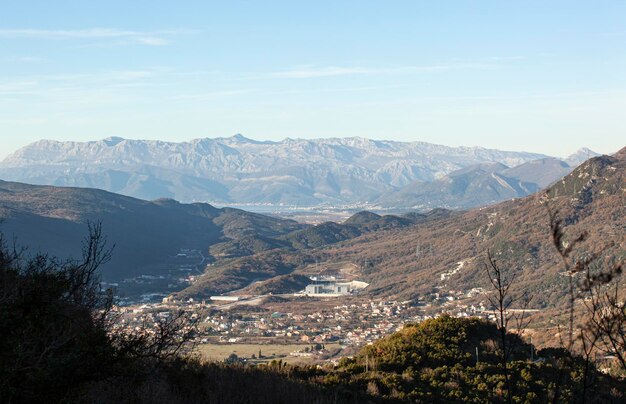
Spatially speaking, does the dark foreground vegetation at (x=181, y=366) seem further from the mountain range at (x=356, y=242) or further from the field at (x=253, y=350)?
the mountain range at (x=356, y=242)

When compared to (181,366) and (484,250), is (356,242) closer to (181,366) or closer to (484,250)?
(484,250)

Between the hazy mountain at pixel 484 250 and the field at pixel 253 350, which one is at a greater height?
the hazy mountain at pixel 484 250

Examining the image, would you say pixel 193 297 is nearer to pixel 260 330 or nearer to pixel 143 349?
pixel 260 330

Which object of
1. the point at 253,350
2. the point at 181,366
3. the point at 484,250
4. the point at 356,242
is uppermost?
the point at 181,366

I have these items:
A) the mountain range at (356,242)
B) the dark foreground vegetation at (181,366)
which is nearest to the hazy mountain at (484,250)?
the mountain range at (356,242)

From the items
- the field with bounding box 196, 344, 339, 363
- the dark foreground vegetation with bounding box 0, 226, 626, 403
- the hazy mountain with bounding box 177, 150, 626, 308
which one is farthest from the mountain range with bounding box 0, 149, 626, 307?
the dark foreground vegetation with bounding box 0, 226, 626, 403

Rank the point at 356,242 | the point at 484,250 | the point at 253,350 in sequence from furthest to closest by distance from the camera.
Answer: the point at 356,242
the point at 484,250
the point at 253,350

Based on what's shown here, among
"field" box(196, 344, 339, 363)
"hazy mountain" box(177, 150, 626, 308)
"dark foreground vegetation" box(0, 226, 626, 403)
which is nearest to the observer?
A: "dark foreground vegetation" box(0, 226, 626, 403)

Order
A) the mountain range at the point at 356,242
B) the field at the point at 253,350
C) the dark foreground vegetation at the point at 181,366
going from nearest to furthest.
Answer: the dark foreground vegetation at the point at 181,366 → the field at the point at 253,350 → the mountain range at the point at 356,242

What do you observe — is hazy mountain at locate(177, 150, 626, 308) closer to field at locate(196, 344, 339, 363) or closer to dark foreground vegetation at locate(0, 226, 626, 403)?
field at locate(196, 344, 339, 363)

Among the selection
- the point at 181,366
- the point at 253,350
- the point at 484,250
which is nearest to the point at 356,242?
the point at 484,250
